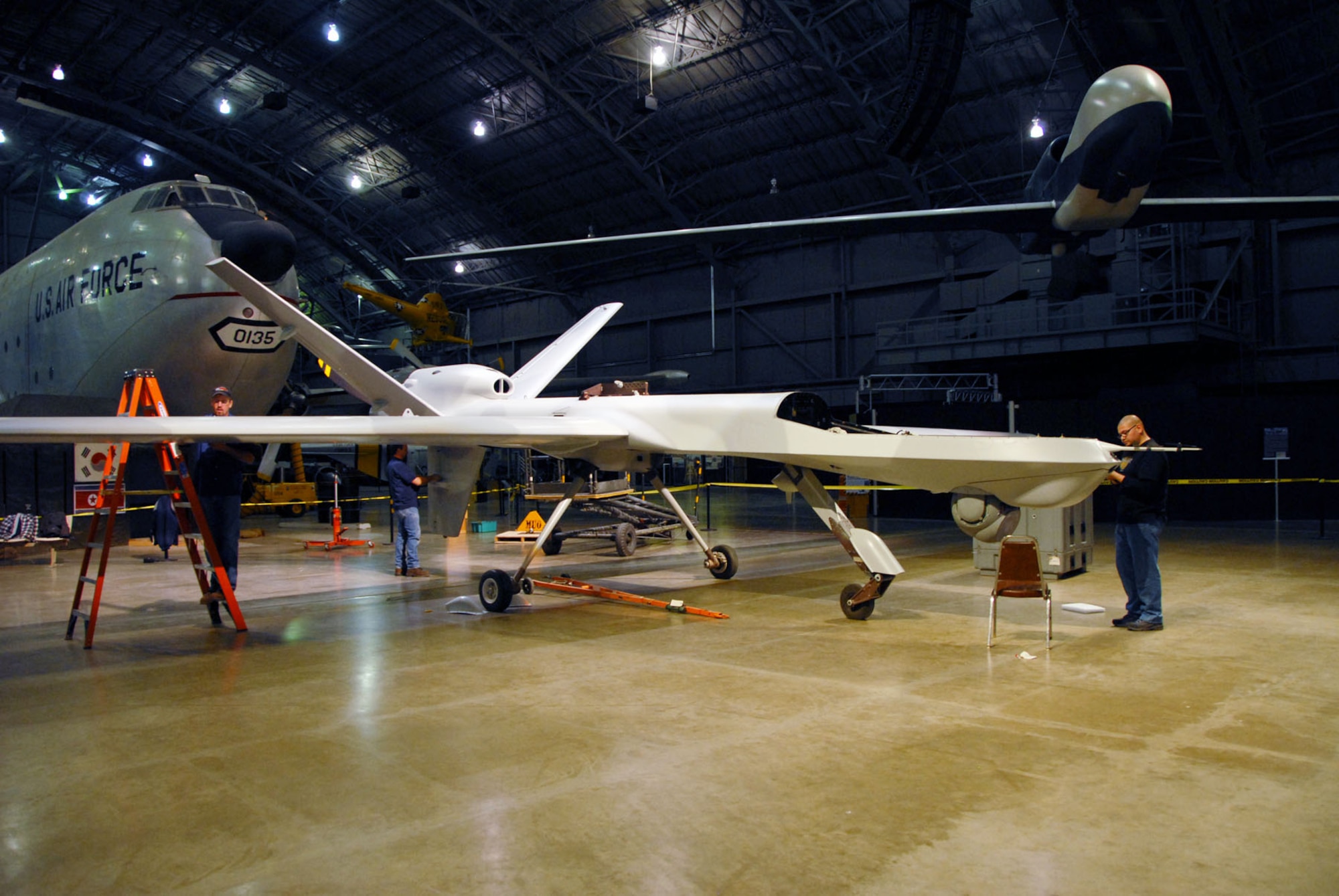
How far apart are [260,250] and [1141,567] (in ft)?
36.6

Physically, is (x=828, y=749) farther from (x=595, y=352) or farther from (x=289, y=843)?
(x=595, y=352)

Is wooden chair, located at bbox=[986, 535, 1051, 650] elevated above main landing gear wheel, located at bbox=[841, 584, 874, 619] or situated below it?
above

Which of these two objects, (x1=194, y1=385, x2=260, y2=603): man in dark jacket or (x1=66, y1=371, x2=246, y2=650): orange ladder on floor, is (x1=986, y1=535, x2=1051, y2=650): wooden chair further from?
(x1=194, y1=385, x2=260, y2=603): man in dark jacket

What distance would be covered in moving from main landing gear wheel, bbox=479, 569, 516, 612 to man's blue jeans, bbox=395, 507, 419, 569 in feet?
9.87

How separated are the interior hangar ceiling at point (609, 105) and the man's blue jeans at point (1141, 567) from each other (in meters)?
12.9

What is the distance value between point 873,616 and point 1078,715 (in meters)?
3.14

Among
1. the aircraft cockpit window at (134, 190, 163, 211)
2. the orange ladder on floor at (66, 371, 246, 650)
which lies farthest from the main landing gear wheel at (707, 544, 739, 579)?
the aircraft cockpit window at (134, 190, 163, 211)

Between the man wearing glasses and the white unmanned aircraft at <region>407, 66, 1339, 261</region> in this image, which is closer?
the man wearing glasses

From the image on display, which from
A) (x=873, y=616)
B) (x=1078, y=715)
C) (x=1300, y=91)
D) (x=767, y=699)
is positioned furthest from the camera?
(x=1300, y=91)

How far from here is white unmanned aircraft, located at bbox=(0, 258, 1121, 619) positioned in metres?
6.41

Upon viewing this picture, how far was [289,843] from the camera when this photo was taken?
3.29 m

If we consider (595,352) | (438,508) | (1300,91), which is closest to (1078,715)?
(438,508)

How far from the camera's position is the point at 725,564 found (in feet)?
Answer: 34.1

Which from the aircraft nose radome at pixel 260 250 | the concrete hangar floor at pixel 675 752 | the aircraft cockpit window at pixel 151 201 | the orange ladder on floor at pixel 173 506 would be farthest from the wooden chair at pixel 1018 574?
the aircraft cockpit window at pixel 151 201
